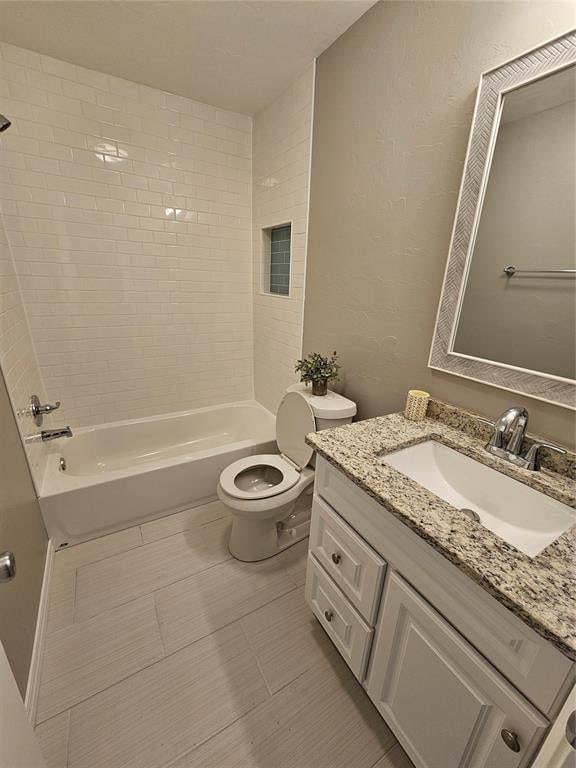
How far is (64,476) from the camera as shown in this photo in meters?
1.72

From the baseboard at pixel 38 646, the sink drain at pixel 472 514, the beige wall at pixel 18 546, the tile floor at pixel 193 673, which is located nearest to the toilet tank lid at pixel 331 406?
the sink drain at pixel 472 514

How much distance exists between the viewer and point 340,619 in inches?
42.8

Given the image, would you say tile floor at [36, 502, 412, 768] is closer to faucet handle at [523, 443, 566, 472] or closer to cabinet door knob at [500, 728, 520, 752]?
cabinet door knob at [500, 728, 520, 752]

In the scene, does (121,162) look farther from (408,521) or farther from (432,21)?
(408,521)

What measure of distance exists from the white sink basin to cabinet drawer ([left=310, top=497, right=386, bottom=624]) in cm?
27

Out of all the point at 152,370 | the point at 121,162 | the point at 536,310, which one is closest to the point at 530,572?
the point at 536,310

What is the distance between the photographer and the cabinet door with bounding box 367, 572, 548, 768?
0.60 metres

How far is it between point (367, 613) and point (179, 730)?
729 mm

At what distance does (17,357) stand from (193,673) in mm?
1600

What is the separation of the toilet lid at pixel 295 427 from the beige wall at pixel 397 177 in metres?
0.28

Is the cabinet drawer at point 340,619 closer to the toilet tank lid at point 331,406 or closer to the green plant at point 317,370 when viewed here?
the toilet tank lid at point 331,406

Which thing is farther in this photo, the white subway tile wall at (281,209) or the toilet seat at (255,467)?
the white subway tile wall at (281,209)

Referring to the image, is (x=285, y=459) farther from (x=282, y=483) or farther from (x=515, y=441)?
(x=515, y=441)

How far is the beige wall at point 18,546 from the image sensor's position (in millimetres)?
980
